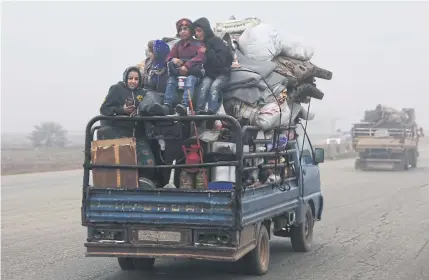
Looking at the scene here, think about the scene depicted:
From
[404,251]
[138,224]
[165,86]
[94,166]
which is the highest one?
[165,86]

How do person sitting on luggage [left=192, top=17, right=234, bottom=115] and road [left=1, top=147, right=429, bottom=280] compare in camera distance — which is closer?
person sitting on luggage [left=192, top=17, right=234, bottom=115]

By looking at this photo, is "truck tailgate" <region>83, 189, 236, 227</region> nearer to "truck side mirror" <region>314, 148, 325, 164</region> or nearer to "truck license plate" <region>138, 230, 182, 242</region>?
"truck license plate" <region>138, 230, 182, 242</region>

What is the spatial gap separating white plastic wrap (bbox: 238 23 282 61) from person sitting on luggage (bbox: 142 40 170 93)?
1.06 meters

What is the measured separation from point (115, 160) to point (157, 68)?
5.41ft

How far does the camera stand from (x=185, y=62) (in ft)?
27.6

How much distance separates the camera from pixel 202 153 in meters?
7.71

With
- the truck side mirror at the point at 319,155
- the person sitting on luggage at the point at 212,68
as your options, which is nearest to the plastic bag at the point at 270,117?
the person sitting on luggage at the point at 212,68

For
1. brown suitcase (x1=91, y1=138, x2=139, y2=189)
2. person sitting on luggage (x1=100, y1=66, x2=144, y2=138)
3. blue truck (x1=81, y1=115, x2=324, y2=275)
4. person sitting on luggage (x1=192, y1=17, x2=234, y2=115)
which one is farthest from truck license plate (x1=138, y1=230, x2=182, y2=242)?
person sitting on luggage (x1=192, y1=17, x2=234, y2=115)

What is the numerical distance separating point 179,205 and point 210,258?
2.05 feet

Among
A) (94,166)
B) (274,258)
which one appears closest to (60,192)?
(274,258)

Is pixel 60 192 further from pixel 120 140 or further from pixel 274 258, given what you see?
pixel 120 140

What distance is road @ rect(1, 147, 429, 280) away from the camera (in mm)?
8391

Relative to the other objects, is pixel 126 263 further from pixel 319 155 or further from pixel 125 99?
pixel 319 155

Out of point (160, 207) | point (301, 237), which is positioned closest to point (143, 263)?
point (160, 207)
